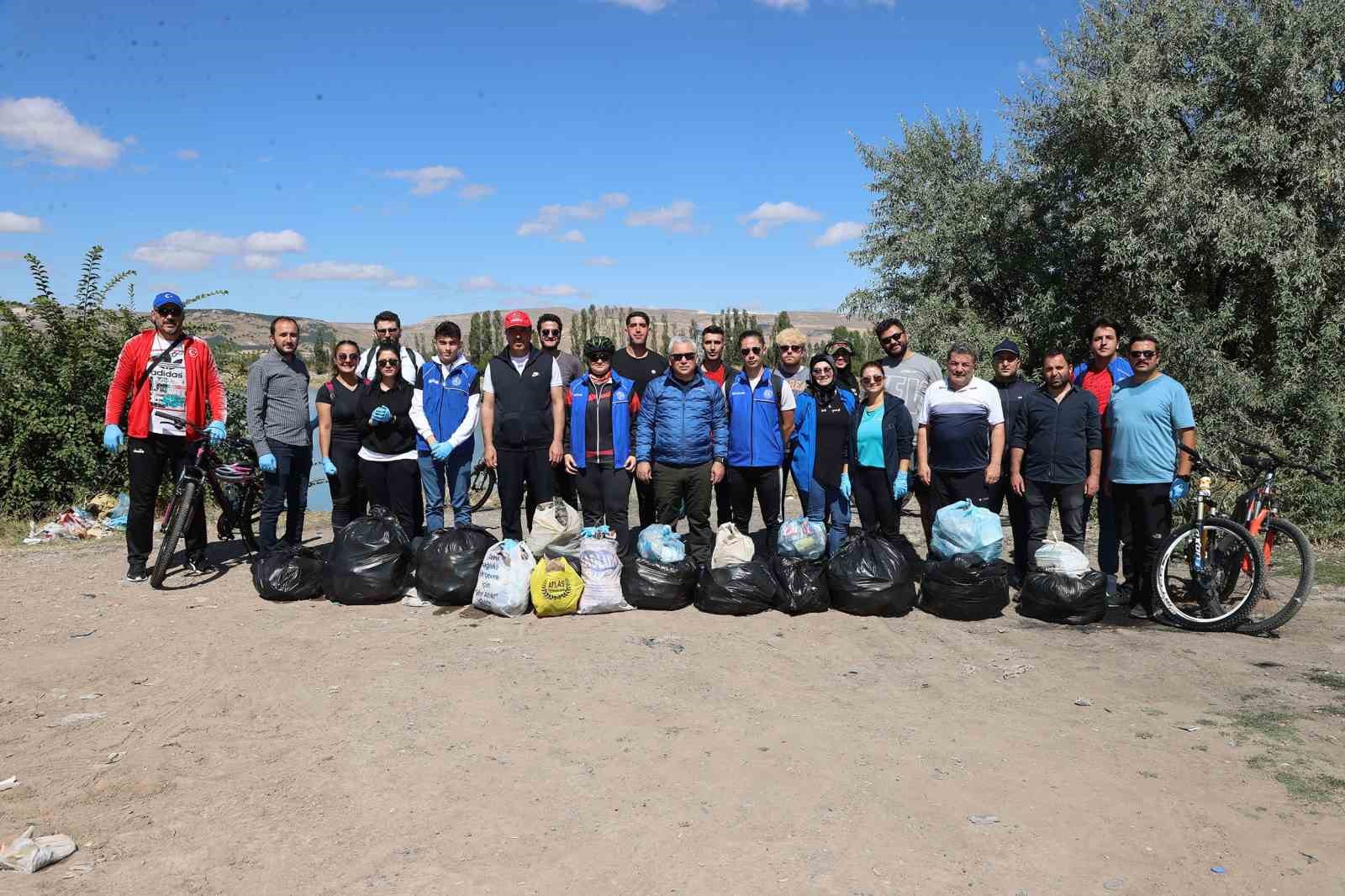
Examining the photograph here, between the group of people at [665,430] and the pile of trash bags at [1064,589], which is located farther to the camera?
the group of people at [665,430]

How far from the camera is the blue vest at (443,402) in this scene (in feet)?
21.8

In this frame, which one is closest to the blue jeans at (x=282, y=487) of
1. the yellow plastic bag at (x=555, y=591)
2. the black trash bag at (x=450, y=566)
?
the black trash bag at (x=450, y=566)

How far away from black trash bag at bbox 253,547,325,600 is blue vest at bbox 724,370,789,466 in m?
3.02

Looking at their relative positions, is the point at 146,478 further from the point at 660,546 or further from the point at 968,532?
the point at 968,532

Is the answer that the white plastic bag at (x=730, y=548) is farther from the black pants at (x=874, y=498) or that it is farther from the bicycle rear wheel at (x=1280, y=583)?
the bicycle rear wheel at (x=1280, y=583)

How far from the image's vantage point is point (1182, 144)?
11.0m

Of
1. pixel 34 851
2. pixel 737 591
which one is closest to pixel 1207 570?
pixel 737 591

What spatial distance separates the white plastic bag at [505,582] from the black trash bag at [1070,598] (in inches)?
131

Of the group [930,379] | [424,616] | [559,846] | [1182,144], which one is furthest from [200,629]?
[1182,144]

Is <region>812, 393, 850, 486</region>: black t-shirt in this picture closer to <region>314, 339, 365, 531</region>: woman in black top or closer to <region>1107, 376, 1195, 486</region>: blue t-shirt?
<region>1107, 376, 1195, 486</region>: blue t-shirt

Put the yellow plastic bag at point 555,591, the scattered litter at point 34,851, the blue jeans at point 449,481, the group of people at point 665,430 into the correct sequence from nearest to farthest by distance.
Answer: the scattered litter at point 34,851, the yellow plastic bag at point 555,591, the group of people at point 665,430, the blue jeans at point 449,481

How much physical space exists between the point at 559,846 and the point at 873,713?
70.7 inches

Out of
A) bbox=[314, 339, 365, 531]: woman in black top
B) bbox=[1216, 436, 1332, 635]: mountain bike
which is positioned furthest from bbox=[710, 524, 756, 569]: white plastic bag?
bbox=[1216, 436, 1332, 635]: mountain bike

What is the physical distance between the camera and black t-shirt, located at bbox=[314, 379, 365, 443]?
649 cm
